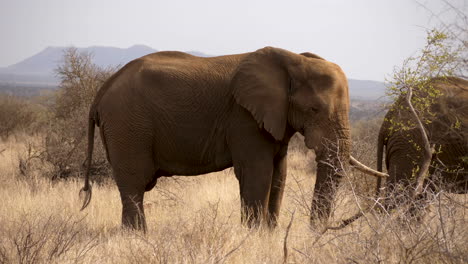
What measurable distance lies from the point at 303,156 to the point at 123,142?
393 inches

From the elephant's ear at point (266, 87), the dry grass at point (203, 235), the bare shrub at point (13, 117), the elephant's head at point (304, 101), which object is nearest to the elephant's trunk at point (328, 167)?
the elephant's head at point (304, 101)

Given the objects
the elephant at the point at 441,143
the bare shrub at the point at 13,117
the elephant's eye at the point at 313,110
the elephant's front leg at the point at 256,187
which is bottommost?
the bare shrub at the point at 13,117

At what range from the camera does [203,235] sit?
5.46 m

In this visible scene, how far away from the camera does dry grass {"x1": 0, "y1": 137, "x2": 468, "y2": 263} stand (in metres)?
4.38

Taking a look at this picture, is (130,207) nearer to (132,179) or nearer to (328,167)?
(132,179)

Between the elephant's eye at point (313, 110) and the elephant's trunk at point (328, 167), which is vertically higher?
the elephant's eye at point (313, 110)

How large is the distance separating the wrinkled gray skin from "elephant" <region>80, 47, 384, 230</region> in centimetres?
1

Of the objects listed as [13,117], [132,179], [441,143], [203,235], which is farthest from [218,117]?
[13,117]

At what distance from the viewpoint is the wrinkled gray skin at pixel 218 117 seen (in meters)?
6.50

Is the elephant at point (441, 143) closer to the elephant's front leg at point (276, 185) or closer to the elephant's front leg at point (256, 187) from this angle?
the elephant's front leg at point (276, 185)

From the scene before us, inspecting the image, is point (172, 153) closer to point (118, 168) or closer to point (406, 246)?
point (118, 168)

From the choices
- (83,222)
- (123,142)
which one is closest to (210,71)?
(123,142)

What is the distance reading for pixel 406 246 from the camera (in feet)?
14.7

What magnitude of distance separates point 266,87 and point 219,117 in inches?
27.2
